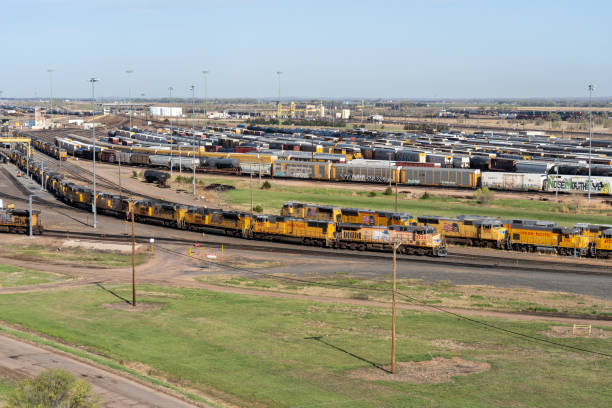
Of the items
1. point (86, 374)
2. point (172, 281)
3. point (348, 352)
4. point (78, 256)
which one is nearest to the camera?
point (86, 374)

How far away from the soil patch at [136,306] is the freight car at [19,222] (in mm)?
32073

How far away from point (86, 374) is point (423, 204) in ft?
222

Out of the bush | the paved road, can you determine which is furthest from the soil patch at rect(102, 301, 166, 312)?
the bush

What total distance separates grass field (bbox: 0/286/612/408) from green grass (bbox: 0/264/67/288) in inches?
174

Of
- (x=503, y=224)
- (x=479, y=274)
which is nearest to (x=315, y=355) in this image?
(x=479, y=274)

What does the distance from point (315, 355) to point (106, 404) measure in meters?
11.9

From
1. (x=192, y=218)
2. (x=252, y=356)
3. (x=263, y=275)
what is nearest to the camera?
(x=252, y=356)

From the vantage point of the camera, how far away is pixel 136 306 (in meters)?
45.3

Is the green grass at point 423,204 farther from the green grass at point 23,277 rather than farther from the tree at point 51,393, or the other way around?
the tree at point 51,393

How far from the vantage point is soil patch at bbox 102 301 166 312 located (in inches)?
1753

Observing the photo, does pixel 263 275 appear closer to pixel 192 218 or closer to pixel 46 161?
pixel 192 218

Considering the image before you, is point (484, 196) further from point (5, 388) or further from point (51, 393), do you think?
point (51, 393)

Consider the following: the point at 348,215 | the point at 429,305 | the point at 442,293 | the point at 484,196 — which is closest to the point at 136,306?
the point at 429,305

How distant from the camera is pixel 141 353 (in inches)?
1396
